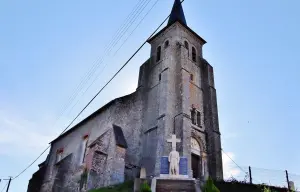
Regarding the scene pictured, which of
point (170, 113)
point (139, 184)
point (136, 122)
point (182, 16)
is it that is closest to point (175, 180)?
point (139, 184)

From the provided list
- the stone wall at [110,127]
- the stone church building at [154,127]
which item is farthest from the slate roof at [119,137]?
the stone wall at [110,127]

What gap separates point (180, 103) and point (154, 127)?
286cm

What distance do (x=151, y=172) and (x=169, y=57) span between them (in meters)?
10.2

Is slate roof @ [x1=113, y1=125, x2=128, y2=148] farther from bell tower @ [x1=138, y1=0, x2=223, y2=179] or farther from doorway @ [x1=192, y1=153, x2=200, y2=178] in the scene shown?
doorway @ [x1=192, y1=153, x2=200, y2=178]

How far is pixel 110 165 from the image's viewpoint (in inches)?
816

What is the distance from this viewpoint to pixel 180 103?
2392 cm

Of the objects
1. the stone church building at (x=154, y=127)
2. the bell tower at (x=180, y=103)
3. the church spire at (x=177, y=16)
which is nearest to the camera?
the stone church building at (x=154, y=127)

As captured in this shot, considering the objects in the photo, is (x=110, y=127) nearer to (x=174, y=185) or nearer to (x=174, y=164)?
(x=174, y=164)

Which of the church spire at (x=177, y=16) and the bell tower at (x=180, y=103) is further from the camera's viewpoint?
the church spire at (x=177, y=16)

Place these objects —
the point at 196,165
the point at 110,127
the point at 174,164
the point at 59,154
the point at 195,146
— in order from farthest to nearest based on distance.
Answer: the point at 59,154 → the point at 195,146 → the point at 196,165 → the point at 110,127 → the point at 174,164

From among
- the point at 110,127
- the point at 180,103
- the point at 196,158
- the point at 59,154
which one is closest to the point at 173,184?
the point at 196,158

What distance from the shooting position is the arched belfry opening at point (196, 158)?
2322 centimetres

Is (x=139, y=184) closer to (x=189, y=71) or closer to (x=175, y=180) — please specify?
(x=175, y=180)

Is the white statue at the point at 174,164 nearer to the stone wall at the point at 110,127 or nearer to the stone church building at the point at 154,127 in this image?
the stone church building at the point at 154,127
